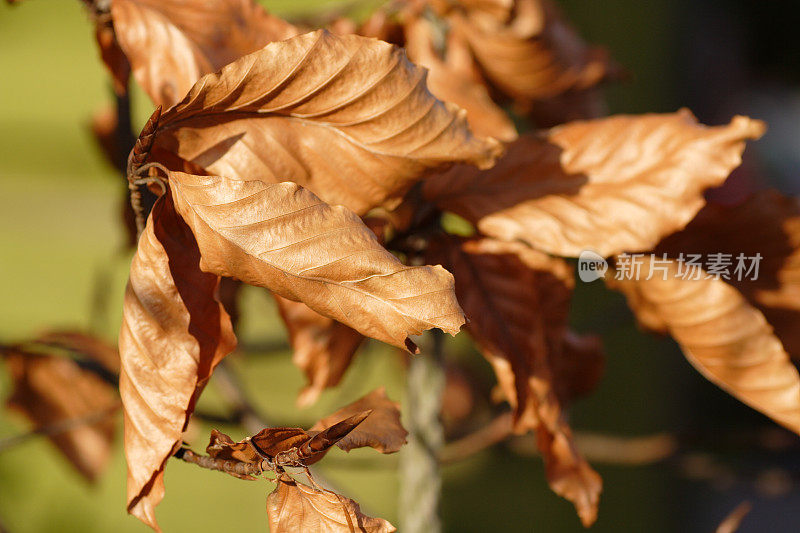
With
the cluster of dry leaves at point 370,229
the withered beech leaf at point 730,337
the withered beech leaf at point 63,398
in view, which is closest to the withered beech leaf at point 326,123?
the cluster of dry leaves at point 370,229

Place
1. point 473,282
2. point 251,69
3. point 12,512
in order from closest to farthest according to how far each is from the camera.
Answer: point 251,69, point 473,282, point 12,512

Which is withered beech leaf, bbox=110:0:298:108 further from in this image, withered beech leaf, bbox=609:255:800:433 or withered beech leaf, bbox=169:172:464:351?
withered beech leaf, bbox=609:255:800:433

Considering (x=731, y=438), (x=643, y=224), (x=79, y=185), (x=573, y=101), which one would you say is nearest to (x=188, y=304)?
(x=643, y=224)

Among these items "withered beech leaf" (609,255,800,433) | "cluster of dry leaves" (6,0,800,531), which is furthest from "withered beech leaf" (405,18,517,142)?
"withered beech leaf" (609,255,800,433)

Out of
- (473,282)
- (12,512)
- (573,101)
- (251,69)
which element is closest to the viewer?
(251,69)

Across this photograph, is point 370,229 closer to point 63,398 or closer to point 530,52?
point 530,52

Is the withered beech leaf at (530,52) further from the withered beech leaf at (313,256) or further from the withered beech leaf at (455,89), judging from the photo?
the withered beech leaf at (313,256)

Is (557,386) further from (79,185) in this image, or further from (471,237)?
(79,185)

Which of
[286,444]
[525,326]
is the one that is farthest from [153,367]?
[525,326]
